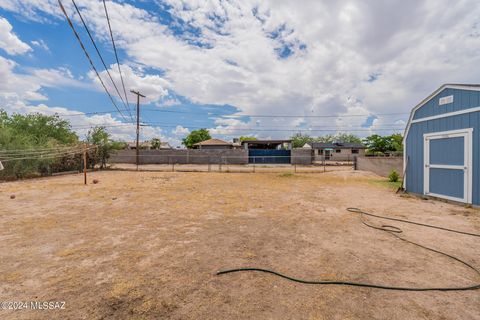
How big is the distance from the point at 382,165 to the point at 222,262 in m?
15.8

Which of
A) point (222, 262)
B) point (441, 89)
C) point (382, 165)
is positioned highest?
point (441, 89)

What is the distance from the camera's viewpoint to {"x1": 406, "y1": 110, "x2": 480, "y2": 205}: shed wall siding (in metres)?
5.86

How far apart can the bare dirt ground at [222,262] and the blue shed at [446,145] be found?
0.95 m

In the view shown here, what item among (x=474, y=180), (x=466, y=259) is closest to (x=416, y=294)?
(x=466, y=259)

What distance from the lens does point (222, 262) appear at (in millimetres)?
3088

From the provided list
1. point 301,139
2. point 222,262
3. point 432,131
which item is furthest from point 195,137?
point 222,262

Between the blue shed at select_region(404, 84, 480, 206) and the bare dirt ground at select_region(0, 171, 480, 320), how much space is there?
37.3 inches

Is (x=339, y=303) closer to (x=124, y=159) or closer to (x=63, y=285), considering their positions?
(x=63, y=285)

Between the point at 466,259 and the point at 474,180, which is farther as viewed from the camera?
the point at 474,180

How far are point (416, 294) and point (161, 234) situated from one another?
3678 mm

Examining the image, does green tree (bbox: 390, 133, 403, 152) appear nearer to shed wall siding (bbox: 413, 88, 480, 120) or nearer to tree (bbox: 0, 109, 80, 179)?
shed wall siding (bbox: 413, 88, 480, 120)

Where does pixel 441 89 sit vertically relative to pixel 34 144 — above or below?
above

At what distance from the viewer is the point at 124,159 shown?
2720 cm

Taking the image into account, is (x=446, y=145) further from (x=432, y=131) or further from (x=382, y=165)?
(x=382, y=165)
